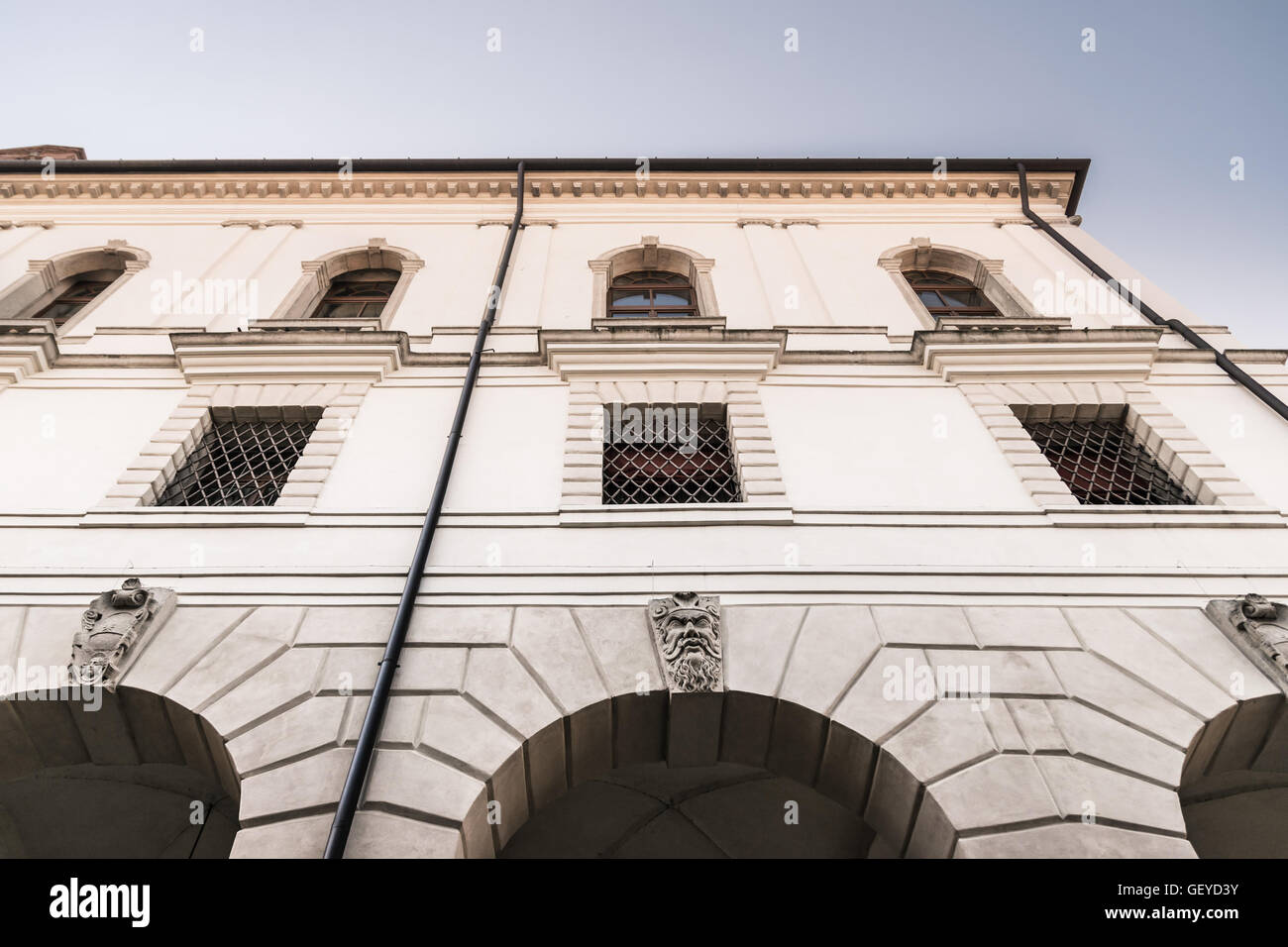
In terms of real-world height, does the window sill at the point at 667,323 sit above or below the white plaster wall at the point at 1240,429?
above

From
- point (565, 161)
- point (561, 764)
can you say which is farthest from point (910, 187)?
point (561, 764)

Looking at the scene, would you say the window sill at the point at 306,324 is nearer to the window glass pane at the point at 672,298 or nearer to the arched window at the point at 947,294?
the window glass pane at the point at 672,298

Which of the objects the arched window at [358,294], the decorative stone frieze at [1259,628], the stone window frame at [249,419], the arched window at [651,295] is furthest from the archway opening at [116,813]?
the decorative stone frieze at [1259,628]

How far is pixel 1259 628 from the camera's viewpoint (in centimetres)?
677

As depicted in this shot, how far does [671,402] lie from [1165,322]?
7007 millimetres

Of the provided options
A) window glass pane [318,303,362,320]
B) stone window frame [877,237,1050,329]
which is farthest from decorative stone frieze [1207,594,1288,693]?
window glass pane [318,303,362,320]

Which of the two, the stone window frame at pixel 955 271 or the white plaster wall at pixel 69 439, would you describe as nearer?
the white plaster wall at pixel 69 439

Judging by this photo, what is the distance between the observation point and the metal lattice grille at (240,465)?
885cm

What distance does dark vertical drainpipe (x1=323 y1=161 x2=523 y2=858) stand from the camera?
535 cm

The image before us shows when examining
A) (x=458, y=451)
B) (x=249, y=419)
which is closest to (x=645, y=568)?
(x=458, y=451)

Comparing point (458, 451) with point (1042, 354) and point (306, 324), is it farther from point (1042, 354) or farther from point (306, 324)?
point (1042, 354)

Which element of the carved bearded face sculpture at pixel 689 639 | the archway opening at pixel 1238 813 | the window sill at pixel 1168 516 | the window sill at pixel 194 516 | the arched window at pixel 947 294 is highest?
the arched window at pixel 947 294

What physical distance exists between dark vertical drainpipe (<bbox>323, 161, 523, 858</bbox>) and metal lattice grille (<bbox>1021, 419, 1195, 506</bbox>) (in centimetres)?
655

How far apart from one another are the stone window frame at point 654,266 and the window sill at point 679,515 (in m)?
4.65
